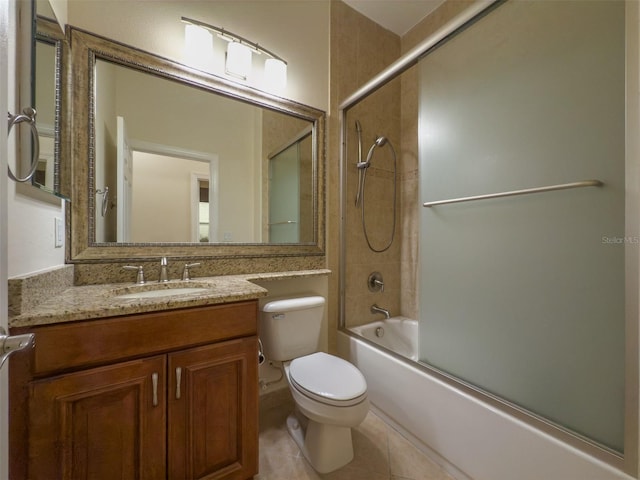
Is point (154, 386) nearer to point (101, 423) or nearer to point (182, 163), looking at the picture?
point (101, 423)

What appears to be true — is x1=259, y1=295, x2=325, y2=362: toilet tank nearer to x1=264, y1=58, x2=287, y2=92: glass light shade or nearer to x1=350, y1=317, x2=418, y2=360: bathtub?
x1=350, y1=317, x2=418, y2=360: bathtub

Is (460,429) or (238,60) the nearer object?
(460,429)

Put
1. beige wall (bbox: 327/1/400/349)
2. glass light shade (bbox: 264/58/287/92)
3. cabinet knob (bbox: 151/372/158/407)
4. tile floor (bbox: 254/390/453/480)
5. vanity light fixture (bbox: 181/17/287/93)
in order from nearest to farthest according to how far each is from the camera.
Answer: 1. cabinet knob (bbox: 151/372/158/407)
2. tile floor (bbox: 254/390/453/480)
3. vanity light fixture (bbox: 181/17/287/93)
4. glass light shade (bbox: 264/58/287/92)
5. beige wall (bbox: 327/1/400/349)

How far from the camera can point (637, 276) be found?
780 millimetres

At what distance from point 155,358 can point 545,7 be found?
2.00 metres

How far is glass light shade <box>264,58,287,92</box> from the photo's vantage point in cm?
162

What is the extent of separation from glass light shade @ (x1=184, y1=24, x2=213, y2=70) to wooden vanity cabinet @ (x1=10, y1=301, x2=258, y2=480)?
1.33m

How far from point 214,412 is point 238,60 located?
5.77 ft

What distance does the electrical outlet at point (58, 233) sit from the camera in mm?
1036

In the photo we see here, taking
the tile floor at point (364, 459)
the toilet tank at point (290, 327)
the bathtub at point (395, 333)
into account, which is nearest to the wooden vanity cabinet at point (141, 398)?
the tile floor at point (364, 459)

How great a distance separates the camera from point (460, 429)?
1123 millimetres

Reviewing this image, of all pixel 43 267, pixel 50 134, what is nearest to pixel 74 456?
pixel 43 267

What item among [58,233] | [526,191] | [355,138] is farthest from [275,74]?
[526,191]

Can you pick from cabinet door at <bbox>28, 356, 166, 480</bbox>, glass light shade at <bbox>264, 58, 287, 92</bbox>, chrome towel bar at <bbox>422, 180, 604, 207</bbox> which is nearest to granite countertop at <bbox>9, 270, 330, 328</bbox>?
cabinet door at <bbox>28, 356, 166, 480</bbox>
